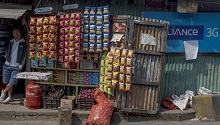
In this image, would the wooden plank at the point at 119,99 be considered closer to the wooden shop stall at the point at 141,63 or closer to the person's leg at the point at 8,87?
the wooden shop stall at the point at 141,63

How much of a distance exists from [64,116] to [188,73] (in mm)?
3232

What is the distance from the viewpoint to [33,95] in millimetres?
7656

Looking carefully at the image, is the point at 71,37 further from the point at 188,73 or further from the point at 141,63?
the point at 188,73

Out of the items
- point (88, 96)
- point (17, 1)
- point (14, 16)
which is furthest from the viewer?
point (17, 1)

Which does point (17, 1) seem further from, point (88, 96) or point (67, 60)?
point (88, 96)

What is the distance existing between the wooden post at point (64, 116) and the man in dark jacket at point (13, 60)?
5.25 ft

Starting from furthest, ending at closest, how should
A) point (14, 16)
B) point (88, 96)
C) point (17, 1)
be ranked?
point (17, 1), point (88, 96), point (14, 16)


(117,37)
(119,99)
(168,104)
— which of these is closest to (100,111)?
(119,99)

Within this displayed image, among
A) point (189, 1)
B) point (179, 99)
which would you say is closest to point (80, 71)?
point (179, 99)

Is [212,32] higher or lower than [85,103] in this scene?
higher

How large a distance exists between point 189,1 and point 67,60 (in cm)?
313

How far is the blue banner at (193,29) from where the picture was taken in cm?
810

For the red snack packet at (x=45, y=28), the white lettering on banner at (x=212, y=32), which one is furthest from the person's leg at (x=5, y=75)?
the white lettering on banner at (x=212, y=32)

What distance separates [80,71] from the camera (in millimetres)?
8031
